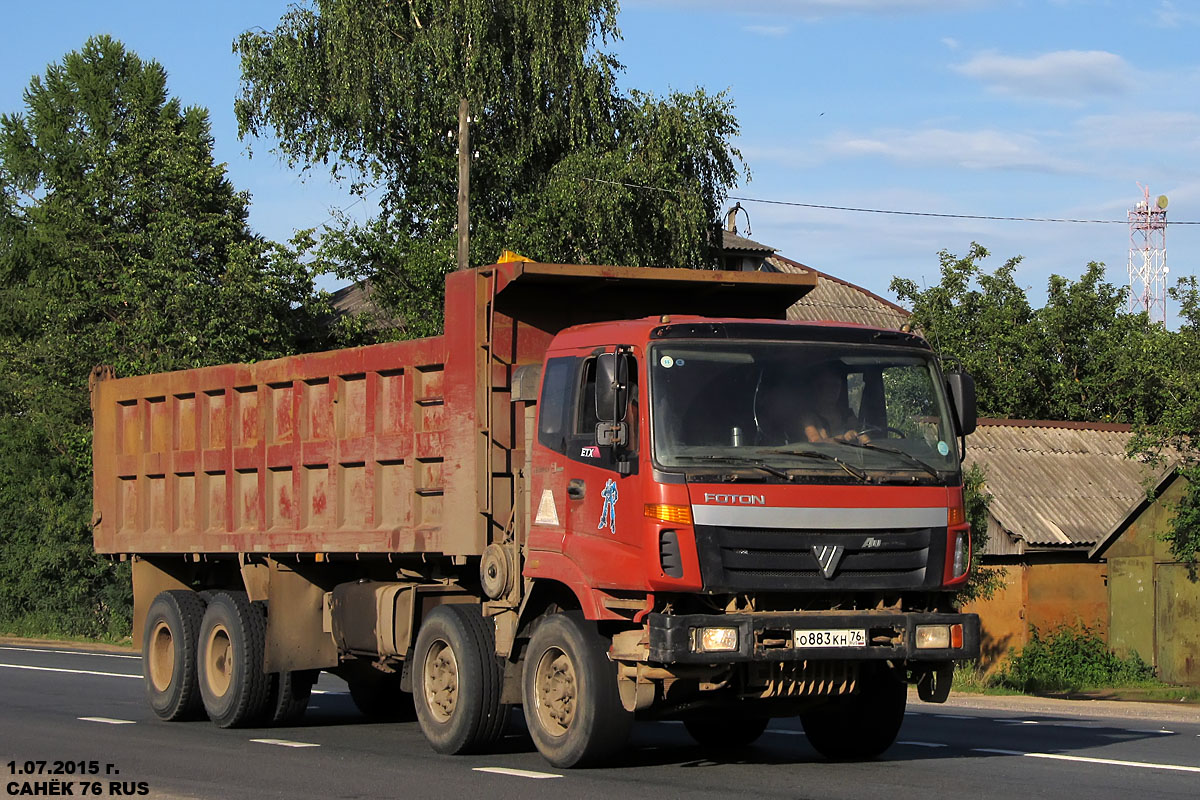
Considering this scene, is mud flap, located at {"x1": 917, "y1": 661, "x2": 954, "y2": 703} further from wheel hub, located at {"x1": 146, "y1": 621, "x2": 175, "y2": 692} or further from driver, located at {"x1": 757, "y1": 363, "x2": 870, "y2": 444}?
wheel hub, located at {"x1": 146, "y1": 621, "x2": 175, "y2": 692}

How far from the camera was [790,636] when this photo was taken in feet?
32.9

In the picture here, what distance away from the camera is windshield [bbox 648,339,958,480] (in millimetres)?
10203

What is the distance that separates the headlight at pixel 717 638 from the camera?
987 centimetres

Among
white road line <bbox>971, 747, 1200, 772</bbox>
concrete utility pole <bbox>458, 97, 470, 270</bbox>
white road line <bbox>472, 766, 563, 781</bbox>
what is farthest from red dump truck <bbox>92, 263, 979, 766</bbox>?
concrete utility pole <bbox>458, 97, 470, 270</bbox>

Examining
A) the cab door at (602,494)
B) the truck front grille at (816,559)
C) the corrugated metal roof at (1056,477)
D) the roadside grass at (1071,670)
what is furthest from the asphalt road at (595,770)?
the corrugated metal roof at (1056,477)

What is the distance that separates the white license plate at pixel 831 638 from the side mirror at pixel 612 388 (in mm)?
1722

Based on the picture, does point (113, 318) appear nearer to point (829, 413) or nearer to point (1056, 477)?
point (1056, 477)

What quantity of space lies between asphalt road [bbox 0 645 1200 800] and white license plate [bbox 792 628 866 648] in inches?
33.7

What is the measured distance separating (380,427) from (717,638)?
4.07m

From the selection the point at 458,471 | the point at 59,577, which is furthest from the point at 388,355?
the point at 59,577

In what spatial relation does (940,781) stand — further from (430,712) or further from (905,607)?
(430,712)

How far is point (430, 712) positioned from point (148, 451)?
5.58m

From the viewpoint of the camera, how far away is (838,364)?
10.8 m

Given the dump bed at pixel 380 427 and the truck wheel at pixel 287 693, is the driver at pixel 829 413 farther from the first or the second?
the truck wheel at pixel 287 693
